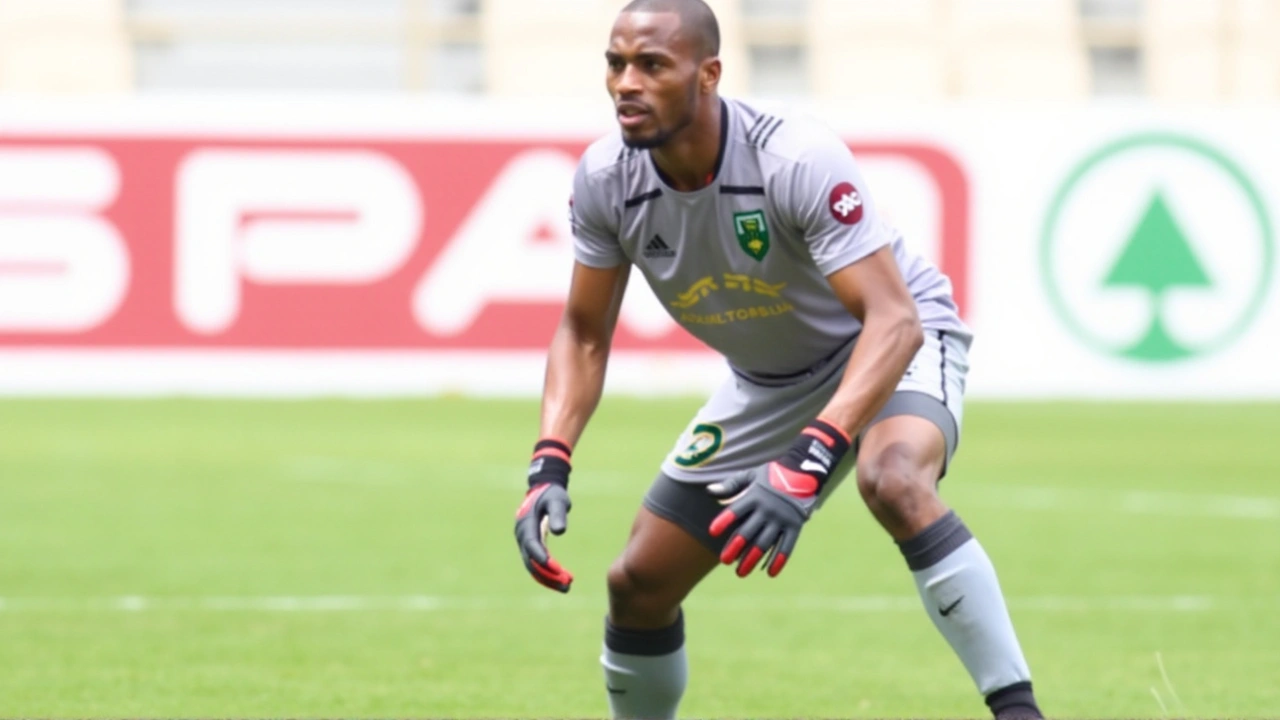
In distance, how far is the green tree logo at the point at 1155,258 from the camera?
1903cm

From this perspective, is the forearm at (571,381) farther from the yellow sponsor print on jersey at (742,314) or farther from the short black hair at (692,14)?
the short black hair at (692,14)

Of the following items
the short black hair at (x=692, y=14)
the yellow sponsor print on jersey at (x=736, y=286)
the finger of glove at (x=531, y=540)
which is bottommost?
the finger of glove at (x=531, y=540)

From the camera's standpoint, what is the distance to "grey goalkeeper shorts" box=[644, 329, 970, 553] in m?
5.90

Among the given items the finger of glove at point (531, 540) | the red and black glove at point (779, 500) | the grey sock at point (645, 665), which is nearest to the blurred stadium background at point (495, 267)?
the grey sock at point (645, 665)

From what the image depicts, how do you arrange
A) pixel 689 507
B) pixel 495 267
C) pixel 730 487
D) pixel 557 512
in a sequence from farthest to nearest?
pixel 495 267 < pixel 689 507 < pixel 557 512 < pixel 730 487

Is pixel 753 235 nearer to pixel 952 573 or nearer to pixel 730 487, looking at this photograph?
pixel 730 487

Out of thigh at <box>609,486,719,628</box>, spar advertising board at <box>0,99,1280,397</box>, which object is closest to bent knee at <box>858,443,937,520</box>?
thigh at <box>609,486,719,628</box>

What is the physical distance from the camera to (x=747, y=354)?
19.7ft

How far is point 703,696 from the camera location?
7.09 m

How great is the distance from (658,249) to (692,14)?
690 millimetres

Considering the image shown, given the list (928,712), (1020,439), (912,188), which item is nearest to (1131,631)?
(928,712)

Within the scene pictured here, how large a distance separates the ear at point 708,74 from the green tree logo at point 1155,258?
14045 millimetres

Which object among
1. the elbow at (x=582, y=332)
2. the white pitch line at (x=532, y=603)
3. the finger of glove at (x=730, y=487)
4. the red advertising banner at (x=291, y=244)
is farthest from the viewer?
the red advertising banner at (x=291, y=244)

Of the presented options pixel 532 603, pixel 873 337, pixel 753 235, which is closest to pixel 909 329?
pixel 873 337
